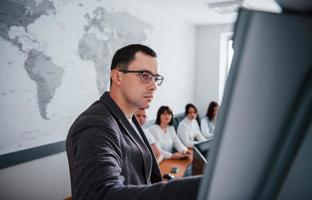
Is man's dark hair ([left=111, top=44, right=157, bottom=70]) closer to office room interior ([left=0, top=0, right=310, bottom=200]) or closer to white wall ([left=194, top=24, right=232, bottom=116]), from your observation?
office room interior ([left=0, top=0, right=310, bottom=200])

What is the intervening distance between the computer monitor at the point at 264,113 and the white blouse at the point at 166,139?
2879 millimetres

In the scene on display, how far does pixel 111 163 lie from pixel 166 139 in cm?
272

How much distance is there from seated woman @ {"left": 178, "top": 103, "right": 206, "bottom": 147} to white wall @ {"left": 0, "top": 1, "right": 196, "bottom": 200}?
19.1 inches

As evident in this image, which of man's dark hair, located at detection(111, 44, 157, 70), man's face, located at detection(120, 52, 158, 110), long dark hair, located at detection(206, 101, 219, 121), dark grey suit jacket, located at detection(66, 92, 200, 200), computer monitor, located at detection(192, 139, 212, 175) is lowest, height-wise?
long dark hair, located at detection(206, 101, 219, 121)

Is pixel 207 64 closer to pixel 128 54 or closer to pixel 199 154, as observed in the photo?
pixel 199 154

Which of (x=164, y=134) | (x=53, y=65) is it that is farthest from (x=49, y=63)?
(x=164, y=134)

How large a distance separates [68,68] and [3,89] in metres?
0.64

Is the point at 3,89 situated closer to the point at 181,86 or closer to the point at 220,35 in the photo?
the point at 181,86

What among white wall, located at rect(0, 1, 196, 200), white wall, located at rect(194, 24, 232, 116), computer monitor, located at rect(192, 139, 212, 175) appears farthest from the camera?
white wall, located at rect(194, 24, 232, 116)

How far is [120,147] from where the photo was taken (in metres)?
0.79

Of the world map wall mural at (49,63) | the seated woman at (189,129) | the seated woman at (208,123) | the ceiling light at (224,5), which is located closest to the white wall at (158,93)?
the world map wall mural at (49,63)

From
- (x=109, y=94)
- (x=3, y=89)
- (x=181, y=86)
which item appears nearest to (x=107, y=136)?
(x=109, y=94)

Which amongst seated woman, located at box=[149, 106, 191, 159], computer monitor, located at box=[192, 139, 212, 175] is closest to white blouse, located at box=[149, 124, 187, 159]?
seated woman, located at box=[149, 106, 191, 159]

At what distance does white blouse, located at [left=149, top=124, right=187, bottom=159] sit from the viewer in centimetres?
317
